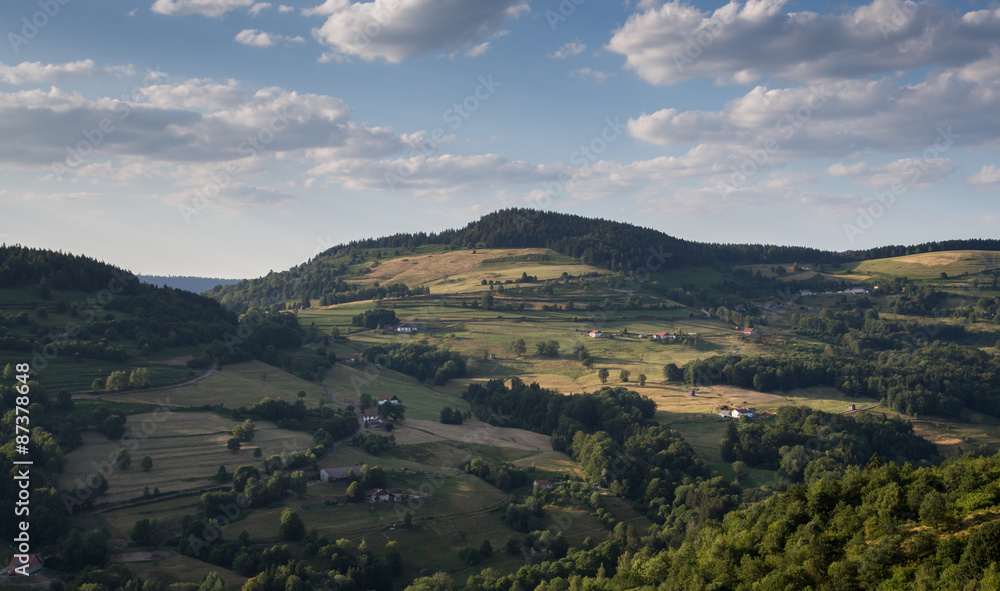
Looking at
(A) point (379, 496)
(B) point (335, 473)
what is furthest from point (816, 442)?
(B) point (335, 473)

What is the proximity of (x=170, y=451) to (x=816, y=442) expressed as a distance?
8729 cm

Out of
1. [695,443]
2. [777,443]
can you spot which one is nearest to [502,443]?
[695,443]

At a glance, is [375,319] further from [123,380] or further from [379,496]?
[379,496]

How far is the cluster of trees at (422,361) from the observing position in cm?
13488

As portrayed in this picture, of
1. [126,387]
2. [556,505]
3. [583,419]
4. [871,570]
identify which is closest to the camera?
[871,570]

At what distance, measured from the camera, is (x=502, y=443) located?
97.1 meters

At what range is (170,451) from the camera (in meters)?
74.1

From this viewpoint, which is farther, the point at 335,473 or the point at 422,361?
the point at 422,361

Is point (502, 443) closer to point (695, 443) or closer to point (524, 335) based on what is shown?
point (695, 443)

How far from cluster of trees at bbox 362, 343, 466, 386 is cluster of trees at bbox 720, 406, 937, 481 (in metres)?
61.8

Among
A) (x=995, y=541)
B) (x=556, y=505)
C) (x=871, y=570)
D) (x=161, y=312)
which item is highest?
(x=161, y=312)

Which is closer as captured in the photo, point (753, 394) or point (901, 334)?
point (753, 394)

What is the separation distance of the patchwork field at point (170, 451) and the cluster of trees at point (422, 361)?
50011 millimetres

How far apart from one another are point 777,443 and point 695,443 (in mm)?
11592
